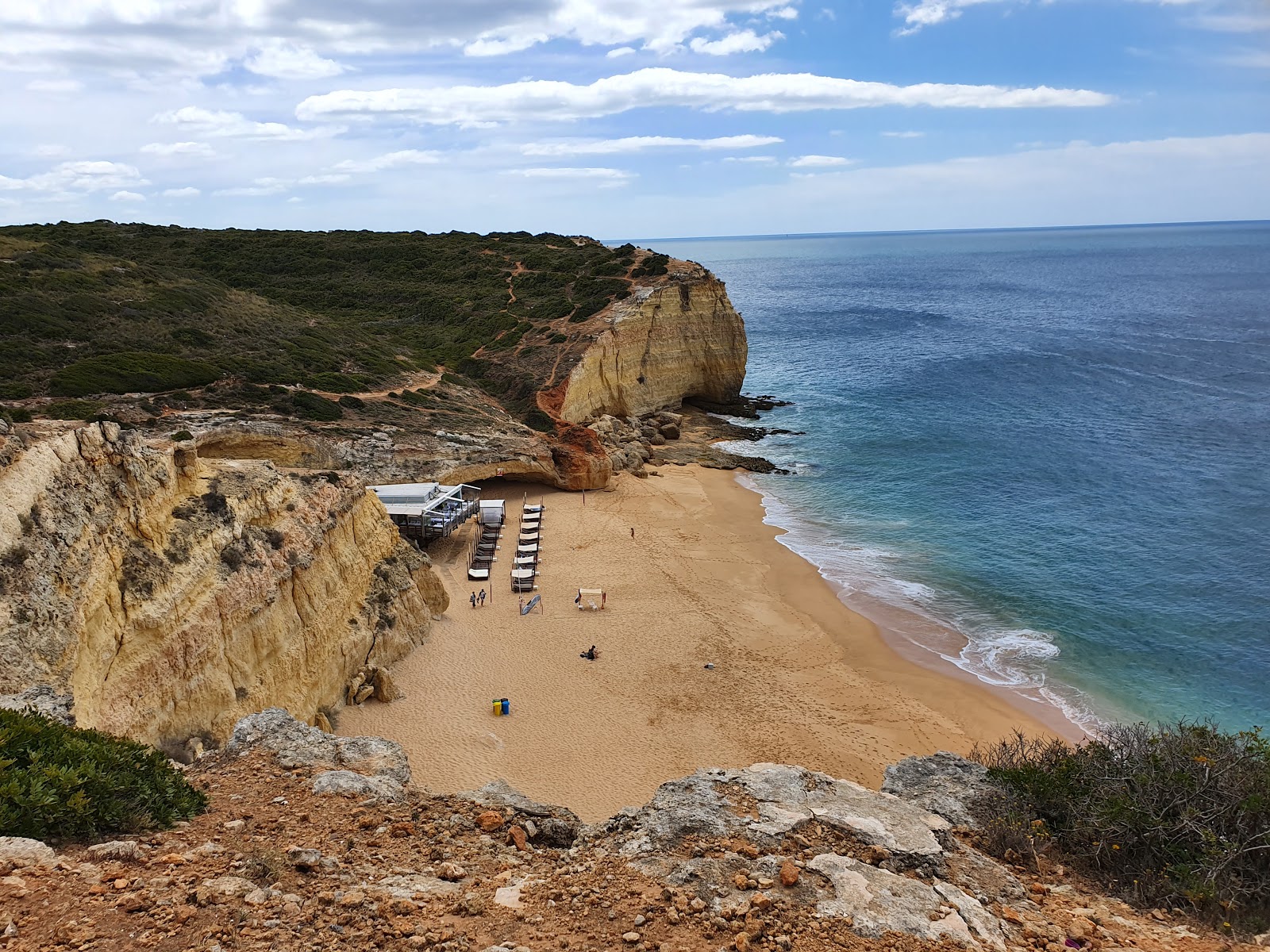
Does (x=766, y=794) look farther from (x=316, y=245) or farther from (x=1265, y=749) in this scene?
(x=316, y=245)

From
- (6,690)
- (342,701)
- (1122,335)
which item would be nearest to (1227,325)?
(1122,335)

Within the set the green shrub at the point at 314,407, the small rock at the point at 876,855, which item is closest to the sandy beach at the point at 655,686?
the green shrub at the point at 314,407

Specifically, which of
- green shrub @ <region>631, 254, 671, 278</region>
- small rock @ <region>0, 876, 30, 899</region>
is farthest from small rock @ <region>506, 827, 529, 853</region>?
green shrub @ <region>631, 254, 671, 278</region>

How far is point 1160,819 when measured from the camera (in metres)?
9.34

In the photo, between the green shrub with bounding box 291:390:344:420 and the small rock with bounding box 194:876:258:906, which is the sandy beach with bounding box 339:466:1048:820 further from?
the small rock with bounding box 194:876:258:906

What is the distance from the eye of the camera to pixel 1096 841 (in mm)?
9570

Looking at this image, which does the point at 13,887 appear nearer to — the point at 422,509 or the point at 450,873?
the point at 450,873

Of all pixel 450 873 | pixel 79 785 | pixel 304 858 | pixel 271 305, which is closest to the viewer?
pixel 304 858

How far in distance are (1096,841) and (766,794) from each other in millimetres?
3941

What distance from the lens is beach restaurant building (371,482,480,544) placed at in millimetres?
30978

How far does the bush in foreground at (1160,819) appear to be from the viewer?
28.2ft

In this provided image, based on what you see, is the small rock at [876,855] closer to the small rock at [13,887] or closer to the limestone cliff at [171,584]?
the small rock at [13,887]

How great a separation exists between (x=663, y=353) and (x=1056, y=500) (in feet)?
86.3

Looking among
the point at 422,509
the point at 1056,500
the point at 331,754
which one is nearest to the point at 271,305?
the point at 422,509
